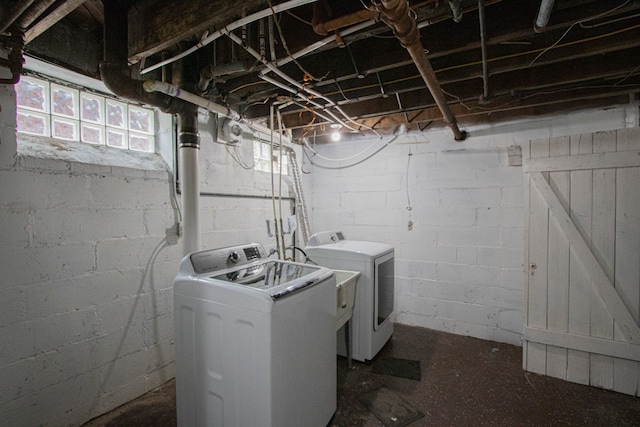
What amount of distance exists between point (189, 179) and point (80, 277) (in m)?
0.86

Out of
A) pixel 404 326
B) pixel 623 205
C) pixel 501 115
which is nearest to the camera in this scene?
pixel 623 205

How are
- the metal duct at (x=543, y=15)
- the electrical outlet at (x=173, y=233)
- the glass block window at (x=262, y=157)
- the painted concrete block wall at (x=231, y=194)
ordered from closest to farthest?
the metal duct at (x=543, y=15) → the electrical outlet at (x=173, y=233) → the painted concrete block wall at (x=231, y=194) → the glass block window at (x=262, y=157)

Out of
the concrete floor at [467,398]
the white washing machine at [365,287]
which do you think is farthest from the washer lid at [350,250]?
the concrete floor at [467,398]

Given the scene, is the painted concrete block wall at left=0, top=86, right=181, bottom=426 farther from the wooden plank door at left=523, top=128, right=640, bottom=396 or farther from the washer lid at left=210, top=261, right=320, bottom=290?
the wooden plank door at left=523, top=128, right=640, bottom=396

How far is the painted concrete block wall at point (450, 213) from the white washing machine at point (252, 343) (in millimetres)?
1795

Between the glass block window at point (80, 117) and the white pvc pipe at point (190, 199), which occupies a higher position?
the glass block window at point (80, 117)

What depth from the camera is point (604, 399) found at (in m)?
2.10

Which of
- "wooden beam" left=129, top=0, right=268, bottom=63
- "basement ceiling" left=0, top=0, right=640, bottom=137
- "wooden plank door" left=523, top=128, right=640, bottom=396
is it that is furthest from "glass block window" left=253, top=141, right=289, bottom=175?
"wooden plank door" left=523, top=128, right=640, bottom=396

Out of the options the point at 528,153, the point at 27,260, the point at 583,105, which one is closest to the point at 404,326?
the point at 528,153

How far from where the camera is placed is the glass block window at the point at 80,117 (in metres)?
1.71

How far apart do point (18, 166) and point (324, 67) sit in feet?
5.92

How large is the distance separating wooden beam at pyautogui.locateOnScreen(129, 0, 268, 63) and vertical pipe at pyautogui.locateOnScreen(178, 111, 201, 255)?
21.2 inches

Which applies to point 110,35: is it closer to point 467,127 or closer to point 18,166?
point 18,166

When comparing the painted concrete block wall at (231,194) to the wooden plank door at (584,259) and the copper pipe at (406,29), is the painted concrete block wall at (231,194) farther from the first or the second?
the wooden plank door at (584,259)
